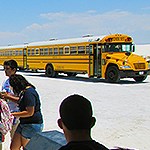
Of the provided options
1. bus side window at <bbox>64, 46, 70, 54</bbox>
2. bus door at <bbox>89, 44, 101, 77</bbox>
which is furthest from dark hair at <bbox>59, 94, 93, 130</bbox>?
bus side window at <bbox>64, 46, 70, 54</bbox>

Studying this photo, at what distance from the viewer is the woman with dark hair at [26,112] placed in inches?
Answer: 144

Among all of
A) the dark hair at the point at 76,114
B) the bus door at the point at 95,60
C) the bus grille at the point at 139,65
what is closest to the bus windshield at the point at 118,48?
the bus door at the point at 95,60

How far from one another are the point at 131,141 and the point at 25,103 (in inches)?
103

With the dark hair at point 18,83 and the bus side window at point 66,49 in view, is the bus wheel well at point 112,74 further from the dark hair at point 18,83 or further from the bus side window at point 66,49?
the dark hair at point 18,83

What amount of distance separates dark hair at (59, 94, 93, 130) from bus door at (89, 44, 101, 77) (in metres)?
15.2

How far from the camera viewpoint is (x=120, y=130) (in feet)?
21.3

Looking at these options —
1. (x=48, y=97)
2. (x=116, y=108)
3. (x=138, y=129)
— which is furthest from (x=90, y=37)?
(x=138, y=129)

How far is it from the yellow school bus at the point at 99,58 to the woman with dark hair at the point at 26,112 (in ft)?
40.3

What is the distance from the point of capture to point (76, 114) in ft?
5.72

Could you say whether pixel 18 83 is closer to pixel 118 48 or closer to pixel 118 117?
pixel 118 117

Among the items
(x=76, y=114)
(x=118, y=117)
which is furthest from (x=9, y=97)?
(x=118, y=117)

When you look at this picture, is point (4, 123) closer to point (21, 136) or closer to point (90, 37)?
point (21, 136)

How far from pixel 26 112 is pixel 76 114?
1995mm

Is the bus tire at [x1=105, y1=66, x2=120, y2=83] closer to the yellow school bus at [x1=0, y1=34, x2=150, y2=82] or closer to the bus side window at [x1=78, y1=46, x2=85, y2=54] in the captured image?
the yellow school bus at [x1=0, y1=34, x2=150, y2=82]
